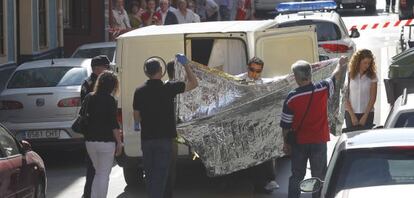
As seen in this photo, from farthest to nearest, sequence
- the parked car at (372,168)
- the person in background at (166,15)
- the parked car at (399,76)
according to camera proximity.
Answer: the person in background at (166,15) < the parked car at (399,76) < the parked car at (372,168)

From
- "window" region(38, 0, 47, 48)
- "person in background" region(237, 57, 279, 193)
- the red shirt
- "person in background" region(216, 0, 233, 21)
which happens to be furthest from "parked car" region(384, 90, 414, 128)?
"person in background" region(216, 0, 233, 21)

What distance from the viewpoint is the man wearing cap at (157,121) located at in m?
9.05

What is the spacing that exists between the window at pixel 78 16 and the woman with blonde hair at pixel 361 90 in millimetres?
18344

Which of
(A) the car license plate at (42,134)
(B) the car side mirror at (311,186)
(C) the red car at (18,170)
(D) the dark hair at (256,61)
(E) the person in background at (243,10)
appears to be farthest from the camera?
(E) the person in background at (243,10)

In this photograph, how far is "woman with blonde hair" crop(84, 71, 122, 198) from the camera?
9219 millimetres

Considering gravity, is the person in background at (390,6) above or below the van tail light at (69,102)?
above

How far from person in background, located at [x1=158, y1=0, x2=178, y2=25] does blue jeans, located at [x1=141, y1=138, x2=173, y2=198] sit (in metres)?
11.1

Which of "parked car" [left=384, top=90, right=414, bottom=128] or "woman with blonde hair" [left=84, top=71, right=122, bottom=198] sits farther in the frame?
"woman with blonde hair" [left=84, top=71, right=122, bottom=198]

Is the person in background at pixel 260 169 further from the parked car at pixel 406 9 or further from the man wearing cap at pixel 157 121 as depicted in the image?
→ the parked car at pixel 406 9

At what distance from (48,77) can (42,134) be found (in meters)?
1.19

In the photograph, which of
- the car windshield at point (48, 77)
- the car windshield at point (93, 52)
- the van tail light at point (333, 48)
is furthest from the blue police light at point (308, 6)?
the car windshield at point (48, 77)

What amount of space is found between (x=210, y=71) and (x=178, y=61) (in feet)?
2.92

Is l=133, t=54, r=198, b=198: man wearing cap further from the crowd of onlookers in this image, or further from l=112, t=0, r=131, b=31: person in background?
l=112, t=0, r=131, b=31: person in background

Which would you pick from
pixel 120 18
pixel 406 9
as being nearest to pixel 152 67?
pixel 120 18
